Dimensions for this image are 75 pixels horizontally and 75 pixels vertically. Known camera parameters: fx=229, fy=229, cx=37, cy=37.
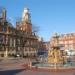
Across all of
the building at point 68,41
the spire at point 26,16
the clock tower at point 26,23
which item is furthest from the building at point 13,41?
the building at point 68,41

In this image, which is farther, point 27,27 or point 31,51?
point 27,27

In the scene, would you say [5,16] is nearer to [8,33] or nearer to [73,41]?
[8,33]

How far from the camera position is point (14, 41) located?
82812 mm

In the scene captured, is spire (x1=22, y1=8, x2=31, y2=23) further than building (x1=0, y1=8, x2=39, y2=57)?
Yes

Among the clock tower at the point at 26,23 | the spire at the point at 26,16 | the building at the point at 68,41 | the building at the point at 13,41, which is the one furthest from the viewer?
the building at the point at 68,41

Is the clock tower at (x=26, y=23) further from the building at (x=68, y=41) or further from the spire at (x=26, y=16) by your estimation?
the building at (x=68, y=41)

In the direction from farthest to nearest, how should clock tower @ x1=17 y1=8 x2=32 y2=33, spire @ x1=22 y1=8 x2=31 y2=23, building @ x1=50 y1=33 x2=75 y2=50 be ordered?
1. building @ x1=50 y1=33 x2=75 y2=50
2. spire @ x1=22 y1=8 x2=31 y2=23
3. clock tower @ x1=17 y1=8 x2=32 y2=33

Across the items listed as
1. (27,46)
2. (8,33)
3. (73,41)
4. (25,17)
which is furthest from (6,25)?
(73,41)

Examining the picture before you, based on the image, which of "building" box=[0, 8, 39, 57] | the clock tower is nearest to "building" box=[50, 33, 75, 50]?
the clock tower

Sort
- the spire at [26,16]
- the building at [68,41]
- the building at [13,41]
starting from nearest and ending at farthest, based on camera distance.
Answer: the building at [13,41] < the spire at [26,16] < the building at [68,41]

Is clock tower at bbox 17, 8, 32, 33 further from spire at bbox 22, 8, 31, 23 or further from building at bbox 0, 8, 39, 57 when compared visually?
building at bbox 0, 8, 39, 57

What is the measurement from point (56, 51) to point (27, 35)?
198 feet

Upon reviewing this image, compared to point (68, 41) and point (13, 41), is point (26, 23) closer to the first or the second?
point (13, 41)

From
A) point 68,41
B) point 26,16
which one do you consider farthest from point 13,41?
point 68,41
